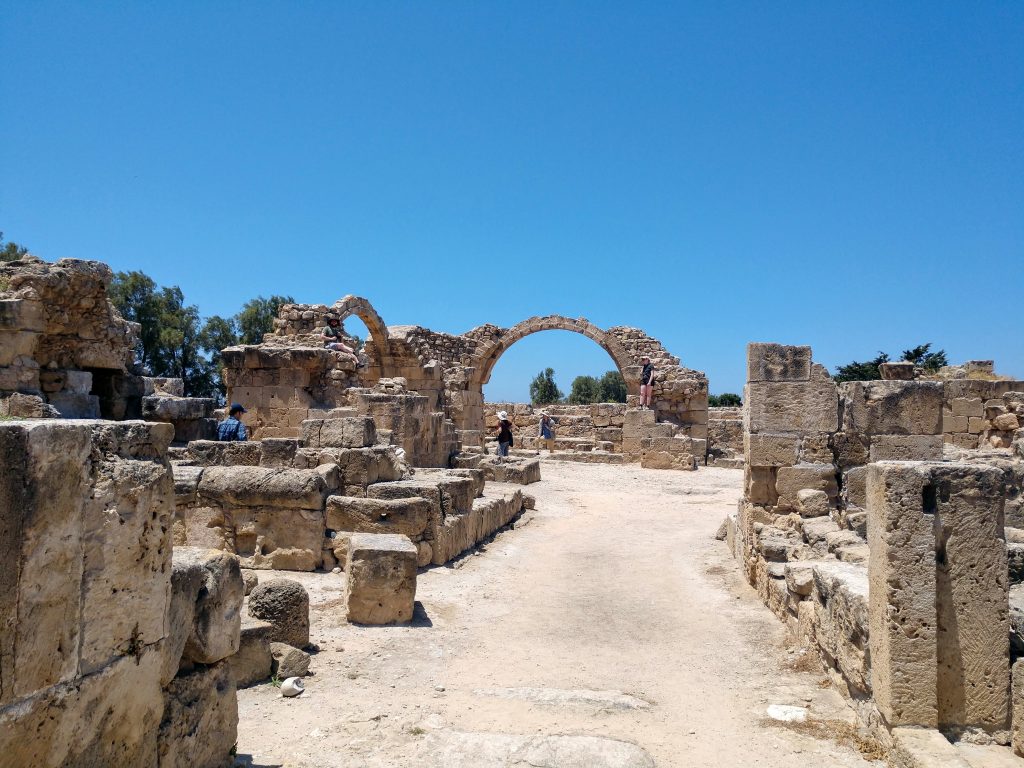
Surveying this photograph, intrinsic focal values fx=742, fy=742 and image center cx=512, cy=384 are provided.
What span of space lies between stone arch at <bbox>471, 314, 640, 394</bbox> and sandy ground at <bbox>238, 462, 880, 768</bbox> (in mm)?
14020

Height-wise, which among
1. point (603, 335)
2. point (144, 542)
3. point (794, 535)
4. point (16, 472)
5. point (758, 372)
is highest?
point (603, 335)

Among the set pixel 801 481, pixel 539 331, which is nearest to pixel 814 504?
pixel 801 481

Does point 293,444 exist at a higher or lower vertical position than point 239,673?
higher

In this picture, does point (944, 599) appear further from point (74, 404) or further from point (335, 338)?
point (335, 338)

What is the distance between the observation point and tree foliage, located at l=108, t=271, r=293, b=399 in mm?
25547

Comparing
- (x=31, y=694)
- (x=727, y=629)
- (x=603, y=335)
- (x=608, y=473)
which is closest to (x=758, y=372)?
(x=727, y=629)

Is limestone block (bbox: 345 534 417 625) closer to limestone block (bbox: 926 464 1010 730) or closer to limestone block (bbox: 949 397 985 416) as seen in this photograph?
limestone block (bbox: 926 464 1010 730)

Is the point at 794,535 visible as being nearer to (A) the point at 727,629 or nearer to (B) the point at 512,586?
(A) the point at 727,629

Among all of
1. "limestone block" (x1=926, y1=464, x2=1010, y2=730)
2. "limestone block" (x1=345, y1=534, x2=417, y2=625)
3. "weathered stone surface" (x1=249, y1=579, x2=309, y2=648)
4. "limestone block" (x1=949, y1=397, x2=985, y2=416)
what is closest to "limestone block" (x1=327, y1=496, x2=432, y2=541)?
"limestone block" (x1=345, y1=534, x2=417, y2=625)

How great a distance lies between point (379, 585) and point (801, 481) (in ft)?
14.3

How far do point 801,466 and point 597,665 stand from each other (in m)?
3.58

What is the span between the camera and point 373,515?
22.2 ft

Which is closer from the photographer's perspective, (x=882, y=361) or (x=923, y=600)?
(x=923, y=600)

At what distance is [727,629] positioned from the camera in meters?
5.75
